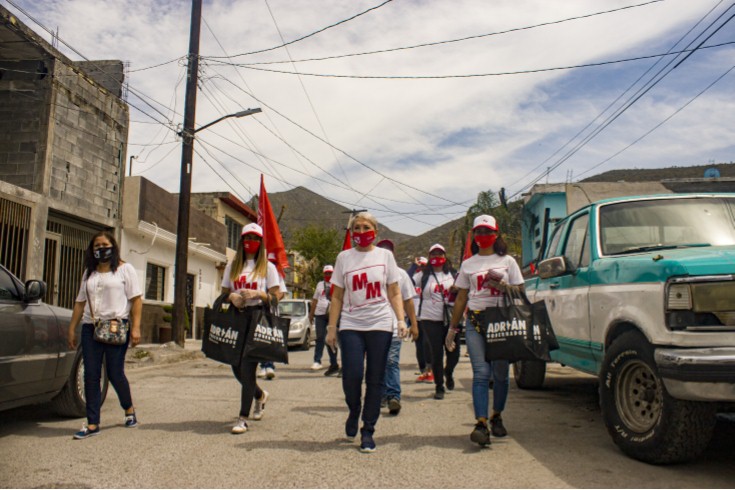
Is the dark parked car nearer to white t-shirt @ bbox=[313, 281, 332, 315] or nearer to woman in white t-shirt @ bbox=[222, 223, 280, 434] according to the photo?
woman in white t-shirt @ bbox=[222, 223, 280, 434]

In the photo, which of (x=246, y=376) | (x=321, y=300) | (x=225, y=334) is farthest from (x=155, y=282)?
(x=246, y=376)

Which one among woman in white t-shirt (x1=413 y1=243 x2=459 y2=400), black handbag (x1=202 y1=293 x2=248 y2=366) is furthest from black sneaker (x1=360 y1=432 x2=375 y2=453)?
woman in white t-shirt (x1=413 y1=243 x2=459 y2=400)

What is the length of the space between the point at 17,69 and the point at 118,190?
400 centimetres

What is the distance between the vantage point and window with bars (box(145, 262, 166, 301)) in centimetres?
1994

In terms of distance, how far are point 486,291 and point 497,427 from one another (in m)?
1.14

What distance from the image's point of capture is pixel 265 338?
558 cm

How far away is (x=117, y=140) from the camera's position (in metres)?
17.2

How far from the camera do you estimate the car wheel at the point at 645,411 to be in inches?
161

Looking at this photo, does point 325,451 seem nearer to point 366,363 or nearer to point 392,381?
point 366,363

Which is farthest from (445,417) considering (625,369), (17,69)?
(17,69)

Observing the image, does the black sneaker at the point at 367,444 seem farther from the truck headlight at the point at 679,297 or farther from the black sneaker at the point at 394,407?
the truck headlight at the point at 679,297

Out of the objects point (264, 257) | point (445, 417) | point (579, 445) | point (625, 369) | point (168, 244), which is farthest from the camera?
point (168, 244)

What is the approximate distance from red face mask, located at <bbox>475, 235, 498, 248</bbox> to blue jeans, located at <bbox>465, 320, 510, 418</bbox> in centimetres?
66

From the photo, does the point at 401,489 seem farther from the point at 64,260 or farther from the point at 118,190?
the point at 118,190
